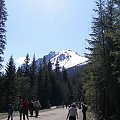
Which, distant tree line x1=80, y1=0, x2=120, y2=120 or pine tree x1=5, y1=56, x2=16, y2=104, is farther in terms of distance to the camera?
pine tree x1=5, y1=56, x2=16, y2=104

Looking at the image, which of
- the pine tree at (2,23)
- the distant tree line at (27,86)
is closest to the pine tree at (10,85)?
the distant tree line at (27,86)

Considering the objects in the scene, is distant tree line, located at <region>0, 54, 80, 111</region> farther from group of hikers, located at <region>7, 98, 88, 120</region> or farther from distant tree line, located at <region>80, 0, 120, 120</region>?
group of hikers, located at <region>7, 98, 88, 120</region>

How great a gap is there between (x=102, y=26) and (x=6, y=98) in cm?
4447

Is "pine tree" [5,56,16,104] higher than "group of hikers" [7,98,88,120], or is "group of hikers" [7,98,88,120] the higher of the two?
"pine tree" [5,56,16,104]

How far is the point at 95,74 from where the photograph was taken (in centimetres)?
4294

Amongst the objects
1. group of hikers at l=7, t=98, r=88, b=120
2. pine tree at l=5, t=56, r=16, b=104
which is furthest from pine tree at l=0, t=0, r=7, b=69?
pine tree at l=5, t=56, r=16, b=104

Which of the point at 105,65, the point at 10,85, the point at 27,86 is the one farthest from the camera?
the point at 27,86

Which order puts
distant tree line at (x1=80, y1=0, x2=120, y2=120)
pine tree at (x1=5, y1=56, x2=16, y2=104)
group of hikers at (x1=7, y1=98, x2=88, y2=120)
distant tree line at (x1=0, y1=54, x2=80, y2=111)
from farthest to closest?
distant tree line at (x1=0, y1=54, x2=80, y2=111), pine tree at (x1=5, y1=56, x2=16, y2=104), distant tree line at (x1=80, y1=0, x2=120, y2=120), group of hikers at (x1=7, y1=98, x2=88, y2=120)

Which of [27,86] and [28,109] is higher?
[27,86]

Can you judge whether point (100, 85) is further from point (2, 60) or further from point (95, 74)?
point (2, 60)

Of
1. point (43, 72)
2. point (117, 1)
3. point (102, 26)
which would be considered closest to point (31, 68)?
point (43, 72)

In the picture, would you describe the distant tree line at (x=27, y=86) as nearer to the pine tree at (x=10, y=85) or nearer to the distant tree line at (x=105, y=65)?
the pine tree at (x=10, y=85)

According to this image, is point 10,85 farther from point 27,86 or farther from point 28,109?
point 28,109

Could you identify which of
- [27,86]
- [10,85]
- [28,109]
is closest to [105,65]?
[28,109]
